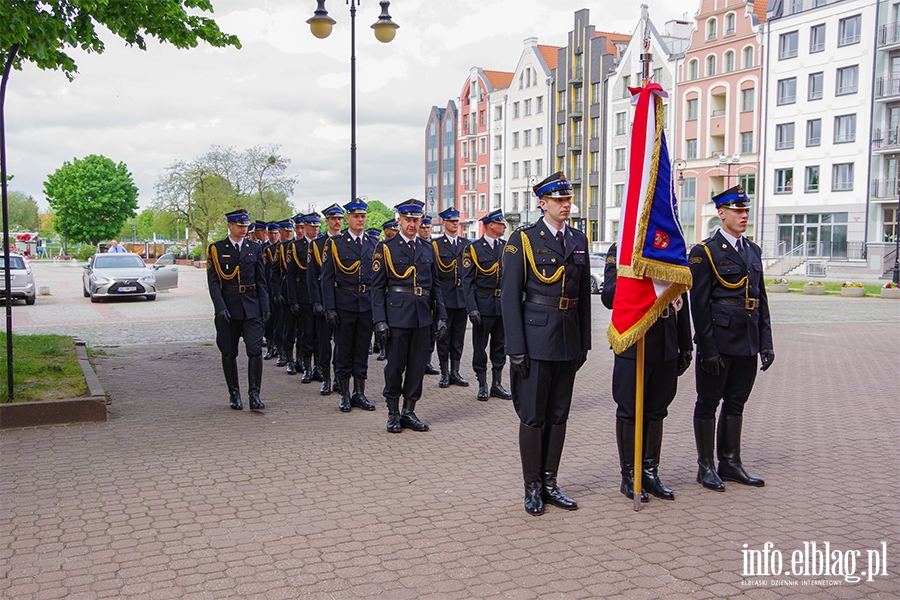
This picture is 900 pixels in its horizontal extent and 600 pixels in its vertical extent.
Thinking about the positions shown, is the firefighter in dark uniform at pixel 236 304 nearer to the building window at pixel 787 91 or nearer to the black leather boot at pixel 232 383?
the black leather boot at pixel 232 383

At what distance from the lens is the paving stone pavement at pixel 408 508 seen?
14.2 feet

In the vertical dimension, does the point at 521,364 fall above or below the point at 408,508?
above

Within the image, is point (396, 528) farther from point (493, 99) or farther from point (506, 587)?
point (493, 99)

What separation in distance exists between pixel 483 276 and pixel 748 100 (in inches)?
1790

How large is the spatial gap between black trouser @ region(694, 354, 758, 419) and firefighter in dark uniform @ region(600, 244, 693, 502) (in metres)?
0.33

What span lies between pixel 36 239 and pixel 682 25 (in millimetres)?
81350

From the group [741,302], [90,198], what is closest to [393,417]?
[741,302]

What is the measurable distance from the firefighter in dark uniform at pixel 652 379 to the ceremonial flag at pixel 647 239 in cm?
19

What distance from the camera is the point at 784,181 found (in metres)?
48.4

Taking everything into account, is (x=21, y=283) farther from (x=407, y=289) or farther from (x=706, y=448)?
(x=706, y=448)

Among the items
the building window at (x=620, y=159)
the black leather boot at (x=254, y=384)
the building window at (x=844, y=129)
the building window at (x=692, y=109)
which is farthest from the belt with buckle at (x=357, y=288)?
the building window at (x=620, y=159)

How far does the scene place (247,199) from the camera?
5316cm

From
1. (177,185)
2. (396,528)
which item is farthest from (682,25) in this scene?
(396,528)

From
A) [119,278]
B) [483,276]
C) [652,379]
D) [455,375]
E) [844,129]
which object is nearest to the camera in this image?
[652,379]
